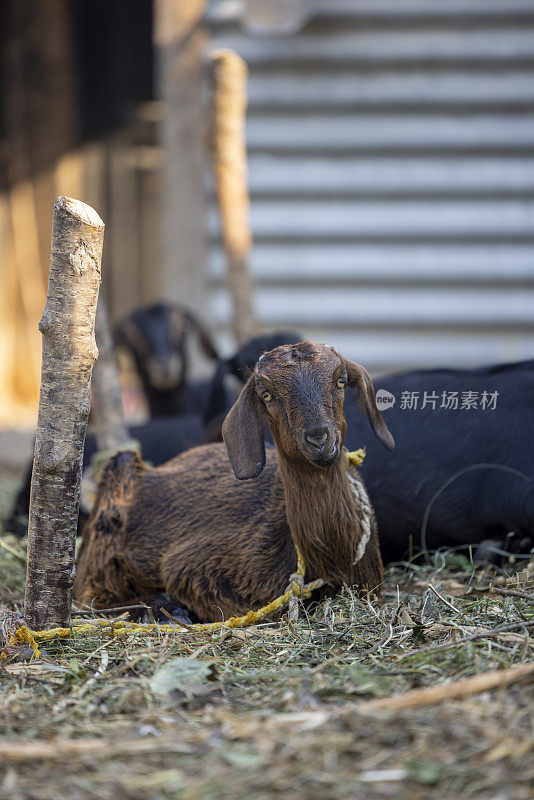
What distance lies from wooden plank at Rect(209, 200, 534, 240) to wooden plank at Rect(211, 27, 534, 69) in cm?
94

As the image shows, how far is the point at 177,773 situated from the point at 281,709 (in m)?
0.33

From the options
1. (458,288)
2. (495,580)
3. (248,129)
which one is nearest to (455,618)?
(495,580)

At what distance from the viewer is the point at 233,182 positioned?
5.06 meters

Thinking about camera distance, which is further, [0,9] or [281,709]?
[0,9]

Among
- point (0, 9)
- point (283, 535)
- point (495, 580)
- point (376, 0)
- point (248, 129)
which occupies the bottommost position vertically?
point (495, 580)

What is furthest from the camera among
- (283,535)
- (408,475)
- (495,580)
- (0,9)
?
(0,9)

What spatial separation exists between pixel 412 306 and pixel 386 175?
3.04ft

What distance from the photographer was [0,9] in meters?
9.07

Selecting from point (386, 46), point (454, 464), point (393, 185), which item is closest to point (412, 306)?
point (393, 185)

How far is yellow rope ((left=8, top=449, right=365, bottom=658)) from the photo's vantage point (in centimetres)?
235

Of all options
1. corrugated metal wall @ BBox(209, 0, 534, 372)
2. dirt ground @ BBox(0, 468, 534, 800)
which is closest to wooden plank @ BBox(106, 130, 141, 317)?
corrugated metal wall @ BBox(209, 0, 534, 372)

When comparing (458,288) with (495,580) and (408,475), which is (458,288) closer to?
(408,475)

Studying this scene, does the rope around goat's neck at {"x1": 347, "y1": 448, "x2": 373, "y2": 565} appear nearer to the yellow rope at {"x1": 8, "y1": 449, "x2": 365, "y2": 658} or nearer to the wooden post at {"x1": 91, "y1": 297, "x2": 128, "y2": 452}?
the yellow rope at {"x1": 8, "y1": 449, "x2": 365, "y2": 658}

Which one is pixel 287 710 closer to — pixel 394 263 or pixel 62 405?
pixel 62 405
